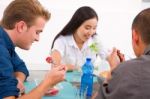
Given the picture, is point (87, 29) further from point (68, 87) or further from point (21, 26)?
point (21, 26)

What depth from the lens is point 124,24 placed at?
384 centimetres

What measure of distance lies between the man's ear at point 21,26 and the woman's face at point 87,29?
1157 millimetres

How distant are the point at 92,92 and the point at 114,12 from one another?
221 cm

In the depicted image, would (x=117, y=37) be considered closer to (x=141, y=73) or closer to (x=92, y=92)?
(x=92, y=92)

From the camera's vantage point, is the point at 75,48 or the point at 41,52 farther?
the point at 41,52

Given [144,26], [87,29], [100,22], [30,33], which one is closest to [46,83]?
[30,33]

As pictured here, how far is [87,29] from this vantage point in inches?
103

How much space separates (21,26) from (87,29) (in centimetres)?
120

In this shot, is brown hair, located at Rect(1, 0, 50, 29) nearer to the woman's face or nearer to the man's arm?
the man's arm

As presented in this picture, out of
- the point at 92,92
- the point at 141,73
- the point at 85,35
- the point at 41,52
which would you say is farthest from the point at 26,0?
the point at 41,52

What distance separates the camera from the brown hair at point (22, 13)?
148cm

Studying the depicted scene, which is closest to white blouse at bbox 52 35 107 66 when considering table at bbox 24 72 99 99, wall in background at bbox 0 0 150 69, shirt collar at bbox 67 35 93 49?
shirt collar at bbox 67 35 93 49

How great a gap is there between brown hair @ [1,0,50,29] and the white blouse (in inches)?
43.8

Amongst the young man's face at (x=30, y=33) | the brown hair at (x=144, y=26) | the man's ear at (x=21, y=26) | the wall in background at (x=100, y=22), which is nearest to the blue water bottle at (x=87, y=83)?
the young man's face at (x=30, y=33)
